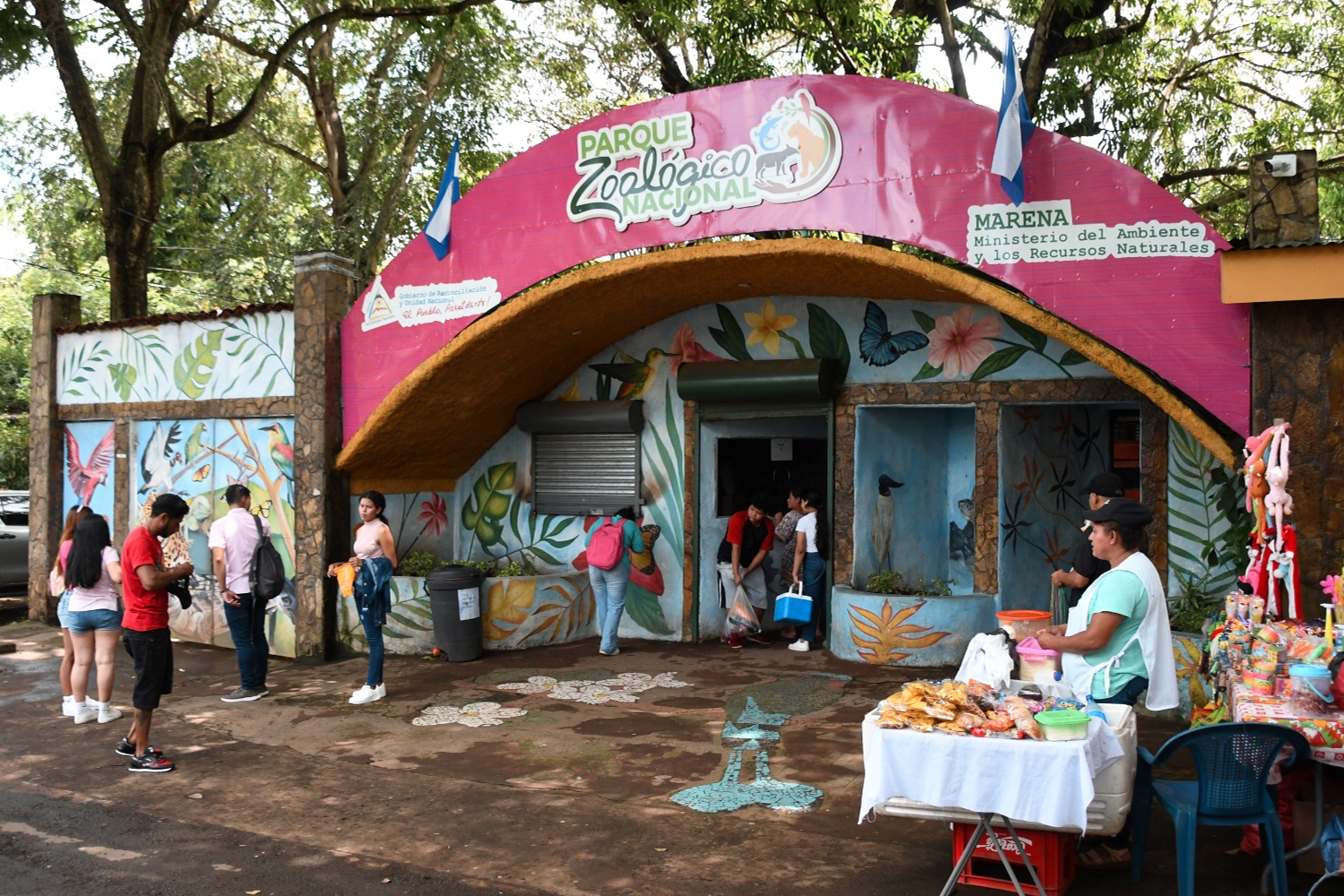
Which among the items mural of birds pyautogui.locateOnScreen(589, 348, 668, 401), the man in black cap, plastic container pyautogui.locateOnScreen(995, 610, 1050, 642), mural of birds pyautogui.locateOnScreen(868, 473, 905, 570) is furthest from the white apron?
mural of birds pyautogui.locateOnScreen(589, 348, 668, 401)

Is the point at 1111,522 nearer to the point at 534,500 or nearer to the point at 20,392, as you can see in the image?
the point at 534,500

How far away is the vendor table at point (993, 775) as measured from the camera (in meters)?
4.54

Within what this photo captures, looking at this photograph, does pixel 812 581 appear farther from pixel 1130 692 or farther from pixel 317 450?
pixel 1130 692

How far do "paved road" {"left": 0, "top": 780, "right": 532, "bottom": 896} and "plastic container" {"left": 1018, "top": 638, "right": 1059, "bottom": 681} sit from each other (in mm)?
2627

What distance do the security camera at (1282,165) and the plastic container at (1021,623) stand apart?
10.6 feet

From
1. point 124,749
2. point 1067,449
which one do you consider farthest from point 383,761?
point 1067,449

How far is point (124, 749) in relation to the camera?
25.6 ft

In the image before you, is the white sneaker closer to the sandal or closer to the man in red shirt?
the man in red shirt

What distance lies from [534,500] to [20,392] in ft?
56.9

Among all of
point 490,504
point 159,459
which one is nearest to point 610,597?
point 490,504

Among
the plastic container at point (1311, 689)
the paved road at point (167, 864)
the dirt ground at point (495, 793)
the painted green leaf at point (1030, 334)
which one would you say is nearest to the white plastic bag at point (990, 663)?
the dirt ground at point (495, 793)

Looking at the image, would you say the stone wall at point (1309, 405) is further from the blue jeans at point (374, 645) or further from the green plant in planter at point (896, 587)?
the blue jeans at point (374, 645)

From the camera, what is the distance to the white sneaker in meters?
9.32

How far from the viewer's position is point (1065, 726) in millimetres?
4645
